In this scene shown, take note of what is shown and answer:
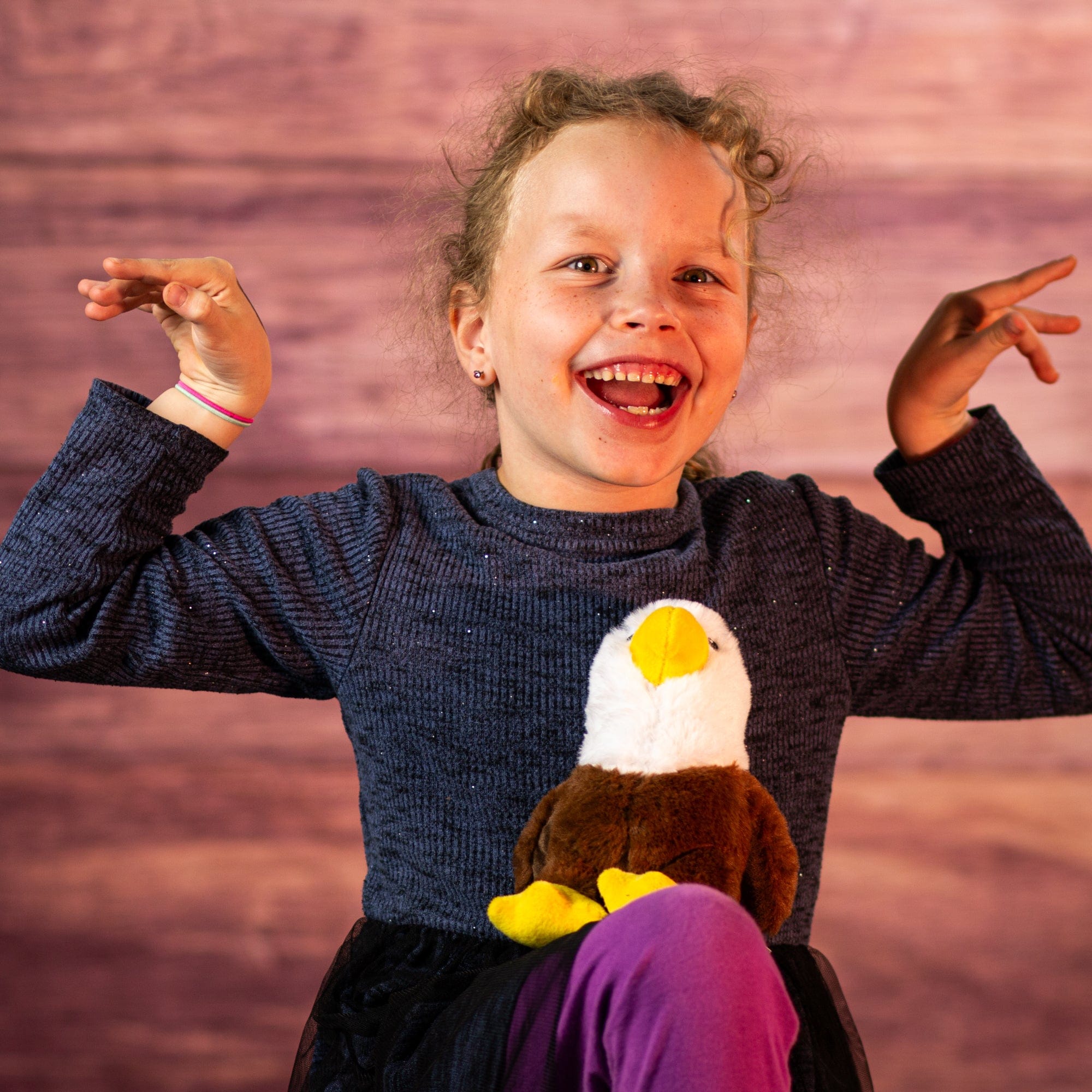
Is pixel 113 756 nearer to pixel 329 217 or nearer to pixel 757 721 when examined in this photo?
pixel 329 217

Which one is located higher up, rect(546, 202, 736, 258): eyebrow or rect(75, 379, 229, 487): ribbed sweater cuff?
rect(546, 202, 736, 258): eyebrow

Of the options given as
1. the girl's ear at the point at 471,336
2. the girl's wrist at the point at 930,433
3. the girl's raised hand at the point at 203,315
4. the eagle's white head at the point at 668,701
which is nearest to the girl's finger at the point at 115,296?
the girl's raised hand at the point at 203,315

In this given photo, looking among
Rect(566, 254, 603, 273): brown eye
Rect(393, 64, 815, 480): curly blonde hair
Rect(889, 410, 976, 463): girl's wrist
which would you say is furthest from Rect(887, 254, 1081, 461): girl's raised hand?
Rect(566, 254, 603, 273): brown eye

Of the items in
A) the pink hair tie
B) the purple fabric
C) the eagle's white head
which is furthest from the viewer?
the pink hair tie

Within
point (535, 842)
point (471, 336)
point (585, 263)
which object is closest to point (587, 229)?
point (585, 263)

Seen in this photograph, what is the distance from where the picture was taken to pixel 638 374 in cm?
73

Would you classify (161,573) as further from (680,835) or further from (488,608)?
(680,835)

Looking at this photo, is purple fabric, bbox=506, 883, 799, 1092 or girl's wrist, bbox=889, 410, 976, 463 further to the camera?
girl's wrist, bbox=889, 410, 976, 463

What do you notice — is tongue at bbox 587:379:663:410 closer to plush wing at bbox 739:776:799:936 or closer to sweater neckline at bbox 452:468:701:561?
sweater neckline at bbox 452:468:701:561

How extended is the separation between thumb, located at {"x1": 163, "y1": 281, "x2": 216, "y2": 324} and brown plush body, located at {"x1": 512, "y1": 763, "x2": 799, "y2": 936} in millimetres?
305

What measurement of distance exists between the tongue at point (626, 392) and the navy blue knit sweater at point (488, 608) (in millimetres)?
64

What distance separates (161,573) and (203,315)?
5.4 inches

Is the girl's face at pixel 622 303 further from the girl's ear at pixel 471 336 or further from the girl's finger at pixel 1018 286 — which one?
the girl's finger at pixel 1018 286

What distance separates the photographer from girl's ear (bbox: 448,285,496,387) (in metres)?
0.82
